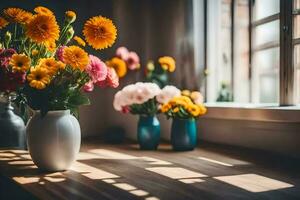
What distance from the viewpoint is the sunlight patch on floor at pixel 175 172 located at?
1243 millimetres

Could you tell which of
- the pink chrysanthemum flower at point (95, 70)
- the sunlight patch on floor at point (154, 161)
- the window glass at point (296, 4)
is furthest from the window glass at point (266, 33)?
the pink chrysanthemum flower at point (95, 70)

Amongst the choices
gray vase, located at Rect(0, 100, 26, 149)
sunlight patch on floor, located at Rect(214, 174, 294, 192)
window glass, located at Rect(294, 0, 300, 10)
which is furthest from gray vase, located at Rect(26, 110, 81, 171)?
window glass, located at Rect(294, 0, 300, 10)

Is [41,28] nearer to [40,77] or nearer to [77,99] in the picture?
[40,77]

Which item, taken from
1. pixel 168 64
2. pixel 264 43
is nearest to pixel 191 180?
pixel 168 64

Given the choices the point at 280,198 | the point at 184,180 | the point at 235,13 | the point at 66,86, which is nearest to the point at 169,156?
the point at 184,180

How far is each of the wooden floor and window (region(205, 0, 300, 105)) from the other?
47 cm

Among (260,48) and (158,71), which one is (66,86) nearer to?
(158,71)

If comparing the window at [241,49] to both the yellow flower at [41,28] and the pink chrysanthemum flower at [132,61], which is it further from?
the yellow flower at [41,28]

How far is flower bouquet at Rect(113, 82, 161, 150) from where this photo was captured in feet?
5.74

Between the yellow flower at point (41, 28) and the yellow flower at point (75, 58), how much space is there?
0.22 ft

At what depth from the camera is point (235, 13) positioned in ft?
6.86

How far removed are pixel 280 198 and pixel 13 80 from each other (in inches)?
31.2

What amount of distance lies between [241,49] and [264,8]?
0.26 meters

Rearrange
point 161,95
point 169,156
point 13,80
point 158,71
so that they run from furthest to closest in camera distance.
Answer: point 158,71, point 161,95, point 169,156, point 13,80
